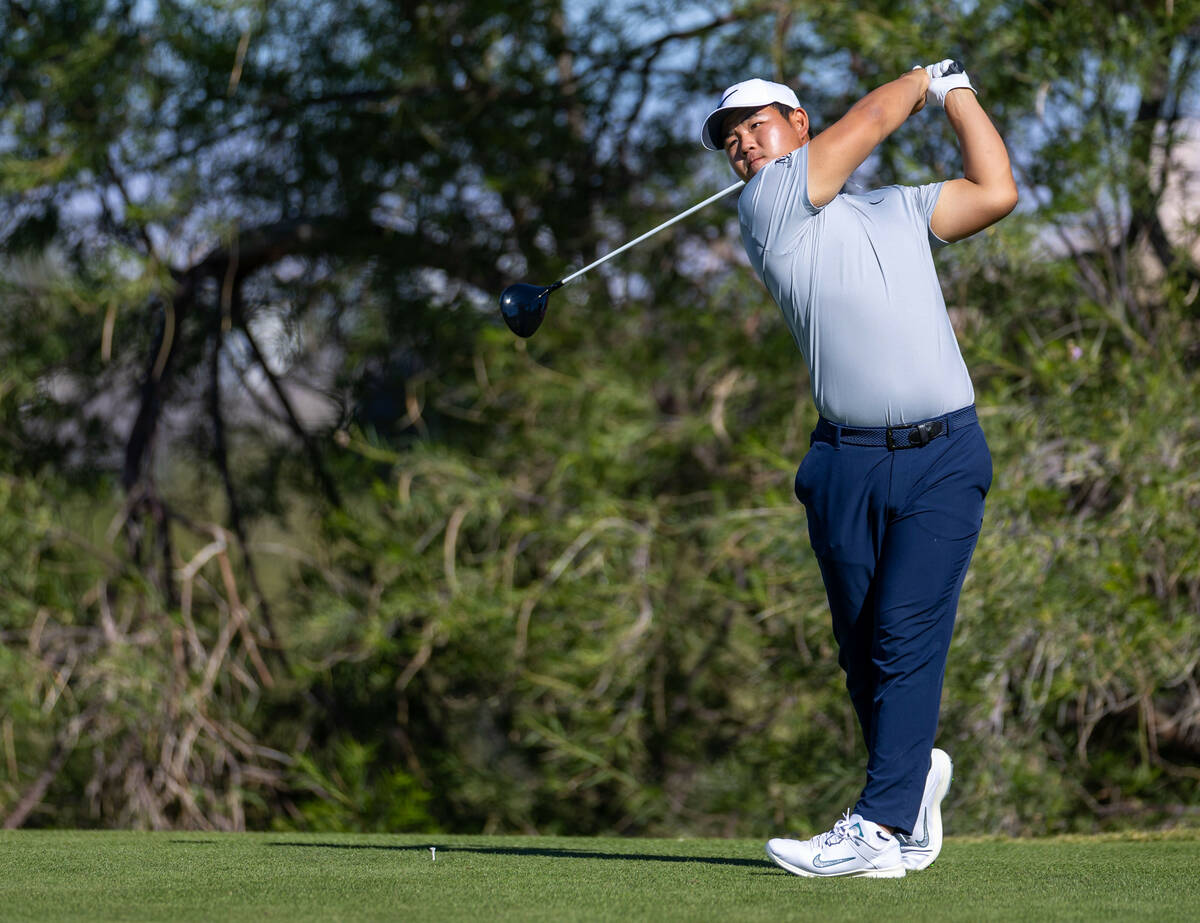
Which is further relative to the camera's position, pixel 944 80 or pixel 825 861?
pixel 944 80

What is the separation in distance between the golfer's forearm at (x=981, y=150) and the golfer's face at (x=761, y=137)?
0.35 meters

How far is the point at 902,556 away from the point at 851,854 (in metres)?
0.61

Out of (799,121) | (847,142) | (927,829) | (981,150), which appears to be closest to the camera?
(847,142)

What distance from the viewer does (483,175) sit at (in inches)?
326

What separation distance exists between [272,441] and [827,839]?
6.55 m

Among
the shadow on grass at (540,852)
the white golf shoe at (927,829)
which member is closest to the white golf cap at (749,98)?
the white golf shoe at (927,829)

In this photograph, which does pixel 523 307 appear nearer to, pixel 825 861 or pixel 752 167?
pixel 752 167

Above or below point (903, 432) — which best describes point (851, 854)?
below

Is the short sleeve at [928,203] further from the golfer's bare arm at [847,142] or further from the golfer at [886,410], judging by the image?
the golfer's bare arm at [847,142]

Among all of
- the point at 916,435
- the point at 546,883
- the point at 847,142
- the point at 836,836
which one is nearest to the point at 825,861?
the point at 836,836

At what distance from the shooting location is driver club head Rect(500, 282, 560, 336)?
3.93 meters

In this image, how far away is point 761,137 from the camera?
11.1 feet

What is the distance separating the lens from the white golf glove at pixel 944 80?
3.33 meters

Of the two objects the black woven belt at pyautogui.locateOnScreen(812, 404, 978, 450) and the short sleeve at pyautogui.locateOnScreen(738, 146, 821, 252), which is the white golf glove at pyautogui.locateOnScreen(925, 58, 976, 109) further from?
the black woven belt at pyautogui.locateOnScreen(812, 404, 978, 450)
